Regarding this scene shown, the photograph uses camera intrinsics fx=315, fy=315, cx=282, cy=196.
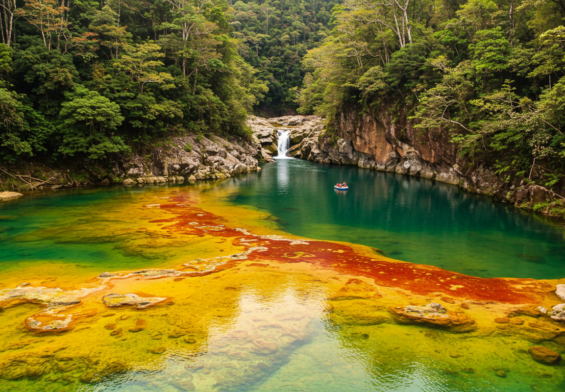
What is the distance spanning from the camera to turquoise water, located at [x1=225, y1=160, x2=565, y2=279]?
1159 centimetres

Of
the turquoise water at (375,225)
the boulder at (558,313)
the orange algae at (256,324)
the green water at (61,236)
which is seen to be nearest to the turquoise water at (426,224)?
the turquoise water at (375,225)

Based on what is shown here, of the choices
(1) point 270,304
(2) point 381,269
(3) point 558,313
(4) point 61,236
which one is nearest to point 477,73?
(2) point 381,269

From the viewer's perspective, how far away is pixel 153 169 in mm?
29500

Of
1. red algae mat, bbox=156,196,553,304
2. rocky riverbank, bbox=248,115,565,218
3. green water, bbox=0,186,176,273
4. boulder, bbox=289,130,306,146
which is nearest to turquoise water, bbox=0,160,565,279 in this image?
green water, bbox=0,186,176,273

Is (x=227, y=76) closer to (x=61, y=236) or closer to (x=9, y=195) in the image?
(x=9, y=195)

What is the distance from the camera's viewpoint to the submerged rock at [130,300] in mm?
6749

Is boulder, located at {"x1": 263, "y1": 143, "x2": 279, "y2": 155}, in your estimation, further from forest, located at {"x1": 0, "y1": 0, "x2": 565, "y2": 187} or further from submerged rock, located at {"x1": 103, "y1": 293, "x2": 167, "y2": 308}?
submerged rock, located at {"x1": 103, "y1": 293, "x2": 167, "y2": 308}

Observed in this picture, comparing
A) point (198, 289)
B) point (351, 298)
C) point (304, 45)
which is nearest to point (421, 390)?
point (351, 298)

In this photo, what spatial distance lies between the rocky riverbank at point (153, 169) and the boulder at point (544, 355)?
26315mm

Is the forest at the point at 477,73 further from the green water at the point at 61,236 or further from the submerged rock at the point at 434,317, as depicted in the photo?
the green water at the point at 61,236

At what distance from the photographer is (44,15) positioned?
25.7 m

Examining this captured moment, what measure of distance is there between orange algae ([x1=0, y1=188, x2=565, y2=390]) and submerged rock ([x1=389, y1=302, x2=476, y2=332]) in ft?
0.61

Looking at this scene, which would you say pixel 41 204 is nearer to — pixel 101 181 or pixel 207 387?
pixel 101 181

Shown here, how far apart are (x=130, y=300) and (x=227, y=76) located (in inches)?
1389
